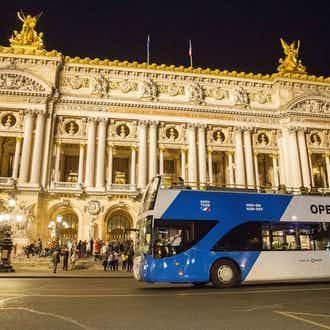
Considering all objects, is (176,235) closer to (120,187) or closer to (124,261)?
(124,261)

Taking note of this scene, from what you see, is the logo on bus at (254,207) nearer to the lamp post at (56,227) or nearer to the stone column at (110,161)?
the lamp post at (56,227)

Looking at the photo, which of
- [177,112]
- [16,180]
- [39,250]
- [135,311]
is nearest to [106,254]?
[39,250]

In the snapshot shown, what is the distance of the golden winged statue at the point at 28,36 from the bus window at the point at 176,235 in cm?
2829

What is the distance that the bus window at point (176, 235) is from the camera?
36.3ft

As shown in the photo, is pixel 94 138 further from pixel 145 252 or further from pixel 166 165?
pixel 145 252

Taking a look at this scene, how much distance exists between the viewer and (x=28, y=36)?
3269cm

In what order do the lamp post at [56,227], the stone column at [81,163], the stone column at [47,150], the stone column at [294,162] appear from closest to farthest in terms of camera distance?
the lamp post at [56,227]
the stone column at [47,150]
the stone column at [81,163]
the stone column at [294,162]

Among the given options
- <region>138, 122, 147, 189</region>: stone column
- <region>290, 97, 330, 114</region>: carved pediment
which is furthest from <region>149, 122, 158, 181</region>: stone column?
<region>290, 97, 330, 114</region>: carved pediment

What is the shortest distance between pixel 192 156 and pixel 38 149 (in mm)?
14833

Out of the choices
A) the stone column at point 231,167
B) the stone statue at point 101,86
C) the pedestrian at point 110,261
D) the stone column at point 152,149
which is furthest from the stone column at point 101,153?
the stone column at point 231,167

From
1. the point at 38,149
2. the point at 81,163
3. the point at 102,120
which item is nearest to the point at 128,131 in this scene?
the point at 102,120

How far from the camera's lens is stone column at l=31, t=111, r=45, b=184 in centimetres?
2851

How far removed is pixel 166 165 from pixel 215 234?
2595cm

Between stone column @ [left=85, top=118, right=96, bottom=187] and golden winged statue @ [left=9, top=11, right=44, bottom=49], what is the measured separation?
9.69 m
